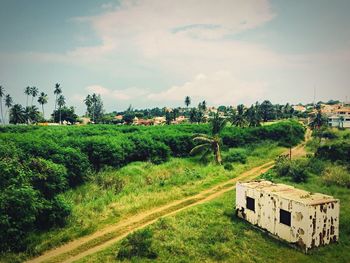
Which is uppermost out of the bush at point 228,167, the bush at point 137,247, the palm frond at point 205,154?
the palm frond at point 205,154

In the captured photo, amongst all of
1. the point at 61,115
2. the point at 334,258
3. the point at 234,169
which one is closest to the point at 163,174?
the point at 234,169

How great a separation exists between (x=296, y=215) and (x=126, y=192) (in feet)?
47.1

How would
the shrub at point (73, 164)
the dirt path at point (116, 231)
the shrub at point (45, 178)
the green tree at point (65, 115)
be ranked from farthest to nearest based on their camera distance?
the green tree at point (65, 115) < the shrub at point (73, 164) < the shrub at point (45, 178) < the dirt path at point (116, 231)

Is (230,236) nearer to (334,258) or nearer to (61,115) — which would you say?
(334,258)

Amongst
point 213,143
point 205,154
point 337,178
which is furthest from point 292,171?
point 205,154

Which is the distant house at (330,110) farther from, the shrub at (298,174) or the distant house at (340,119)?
the shrub at (298,174)

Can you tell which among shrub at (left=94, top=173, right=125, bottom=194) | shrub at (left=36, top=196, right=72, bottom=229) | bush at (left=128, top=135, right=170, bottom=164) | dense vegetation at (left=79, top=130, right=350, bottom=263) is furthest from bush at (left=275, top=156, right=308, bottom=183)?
shrub at (left=36, top=196, right=72, bottom=229)

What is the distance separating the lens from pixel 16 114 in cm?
9644

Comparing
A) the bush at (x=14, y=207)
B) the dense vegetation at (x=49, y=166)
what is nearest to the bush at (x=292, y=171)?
the dense vegetation at (x=49, y=166)

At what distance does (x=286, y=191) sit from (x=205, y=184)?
1145 centimetres

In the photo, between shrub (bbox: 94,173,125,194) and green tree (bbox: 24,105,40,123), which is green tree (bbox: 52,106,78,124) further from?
shrub (bbox: 94,173,125,194)

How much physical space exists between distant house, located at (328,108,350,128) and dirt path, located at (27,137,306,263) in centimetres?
8328

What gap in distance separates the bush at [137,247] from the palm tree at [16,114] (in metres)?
94.2

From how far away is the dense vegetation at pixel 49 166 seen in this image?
51.0 feet
